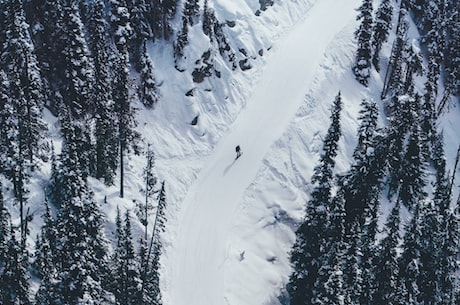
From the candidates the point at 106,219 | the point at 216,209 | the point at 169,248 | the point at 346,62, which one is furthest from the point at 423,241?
the point at 346,62

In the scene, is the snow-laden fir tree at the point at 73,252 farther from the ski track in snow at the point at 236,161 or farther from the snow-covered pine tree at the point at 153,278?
the ski track in snow at the point at 236,161

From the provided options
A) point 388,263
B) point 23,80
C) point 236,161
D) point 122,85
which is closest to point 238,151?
point 236,161

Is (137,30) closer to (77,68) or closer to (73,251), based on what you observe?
(77,68)

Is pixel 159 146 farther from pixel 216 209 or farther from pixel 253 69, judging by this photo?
pixel 253 69

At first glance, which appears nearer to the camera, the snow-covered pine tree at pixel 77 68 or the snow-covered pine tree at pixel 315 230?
the snow-covered pine tree at pixel 315 230

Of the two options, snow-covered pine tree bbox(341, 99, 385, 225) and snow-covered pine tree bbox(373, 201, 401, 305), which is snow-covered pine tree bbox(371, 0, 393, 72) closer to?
snow-covered pine tree bbox(341, 99, 385, 225)

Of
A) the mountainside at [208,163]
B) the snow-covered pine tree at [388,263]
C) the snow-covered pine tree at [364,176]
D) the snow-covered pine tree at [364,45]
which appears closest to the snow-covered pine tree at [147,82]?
the mountainside at [208,163]
